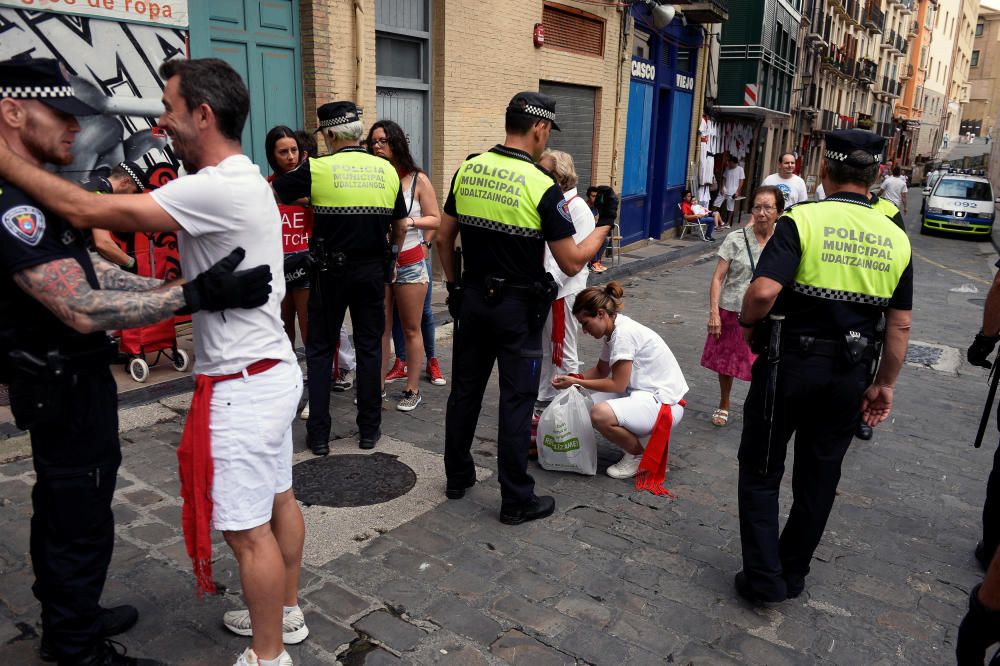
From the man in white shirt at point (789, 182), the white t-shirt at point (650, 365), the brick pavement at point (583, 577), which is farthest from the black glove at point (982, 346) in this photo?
the man in white shirt at point (789, 182)

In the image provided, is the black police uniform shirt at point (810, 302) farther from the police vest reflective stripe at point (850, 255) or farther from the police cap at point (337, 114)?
the police cap at point (337, 114)

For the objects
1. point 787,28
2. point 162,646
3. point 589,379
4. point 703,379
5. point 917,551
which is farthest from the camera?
point 787,28

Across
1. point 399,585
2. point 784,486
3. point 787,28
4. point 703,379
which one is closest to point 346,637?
point 399,585

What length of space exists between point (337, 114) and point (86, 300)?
105 inches

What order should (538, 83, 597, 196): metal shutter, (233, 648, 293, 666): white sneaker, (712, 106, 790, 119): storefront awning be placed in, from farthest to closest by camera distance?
1. (712, 106, 790, 119): storefront awning
2. (538, 83, 597, 196): metal shutter
3. (233, 648, 293, 666): white sneaker

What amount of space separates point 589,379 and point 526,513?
1.03m

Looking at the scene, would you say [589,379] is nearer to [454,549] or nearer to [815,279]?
[454,549]

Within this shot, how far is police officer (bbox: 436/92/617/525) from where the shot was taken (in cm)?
369

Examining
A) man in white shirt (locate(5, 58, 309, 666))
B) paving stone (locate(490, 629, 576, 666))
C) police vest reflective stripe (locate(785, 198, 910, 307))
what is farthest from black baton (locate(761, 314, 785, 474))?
man in white shirt (locate(5, 58, 309, 666))

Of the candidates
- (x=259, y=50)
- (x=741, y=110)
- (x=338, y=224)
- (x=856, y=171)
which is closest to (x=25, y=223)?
(x=338, y=224)

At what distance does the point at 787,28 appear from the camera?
2598cm

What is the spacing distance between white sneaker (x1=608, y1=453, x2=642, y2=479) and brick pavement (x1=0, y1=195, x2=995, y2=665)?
0.14 metres

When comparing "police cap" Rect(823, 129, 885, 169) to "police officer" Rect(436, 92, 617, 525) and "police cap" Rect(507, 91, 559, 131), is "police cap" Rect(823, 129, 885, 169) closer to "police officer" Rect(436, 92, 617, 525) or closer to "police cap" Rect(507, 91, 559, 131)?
"police officer" Rect(436, 92, 617, 525)

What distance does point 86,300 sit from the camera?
2.28m
